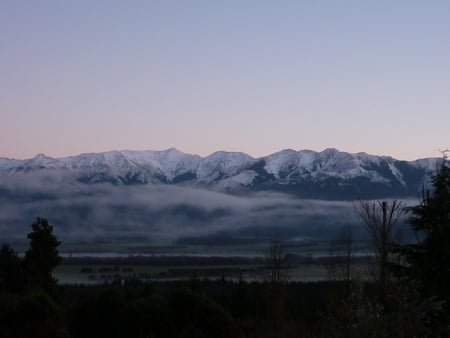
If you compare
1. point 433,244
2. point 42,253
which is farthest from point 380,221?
point 42,253

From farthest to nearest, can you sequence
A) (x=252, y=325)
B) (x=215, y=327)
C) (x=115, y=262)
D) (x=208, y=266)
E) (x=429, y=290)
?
(x=115, y=262) < (x=208, y=266) < (x=252, y=325) < (x=215, y=327) < (x=429, y=290)

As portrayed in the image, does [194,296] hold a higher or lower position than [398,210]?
lower

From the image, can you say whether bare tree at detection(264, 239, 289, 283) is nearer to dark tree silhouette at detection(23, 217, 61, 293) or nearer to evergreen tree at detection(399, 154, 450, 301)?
dark tree silhouette at detection(23, 217, 61, 293)

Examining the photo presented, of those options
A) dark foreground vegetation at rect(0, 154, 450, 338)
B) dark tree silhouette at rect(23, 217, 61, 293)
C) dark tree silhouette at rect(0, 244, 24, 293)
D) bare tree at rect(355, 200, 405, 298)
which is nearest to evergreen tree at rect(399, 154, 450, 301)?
dark foreground vegetation at rect(0, 154, 450, 338)

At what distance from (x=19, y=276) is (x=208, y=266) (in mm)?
108696

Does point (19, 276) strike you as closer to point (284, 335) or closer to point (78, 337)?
point (78, 337)

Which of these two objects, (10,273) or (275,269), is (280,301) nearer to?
(275,269)

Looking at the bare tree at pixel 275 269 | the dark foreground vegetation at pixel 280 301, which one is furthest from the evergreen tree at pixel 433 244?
the bare tree at pixel 275 269

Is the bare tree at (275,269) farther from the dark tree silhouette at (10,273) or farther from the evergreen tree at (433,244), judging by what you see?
the evergreen tree at (433,244)

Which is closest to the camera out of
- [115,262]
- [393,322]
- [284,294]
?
[393,322]

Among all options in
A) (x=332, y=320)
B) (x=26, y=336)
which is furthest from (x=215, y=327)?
(x=332, y=320)

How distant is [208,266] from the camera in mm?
157250

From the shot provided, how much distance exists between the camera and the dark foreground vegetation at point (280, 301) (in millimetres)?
13719

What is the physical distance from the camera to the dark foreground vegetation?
45.0 feet
